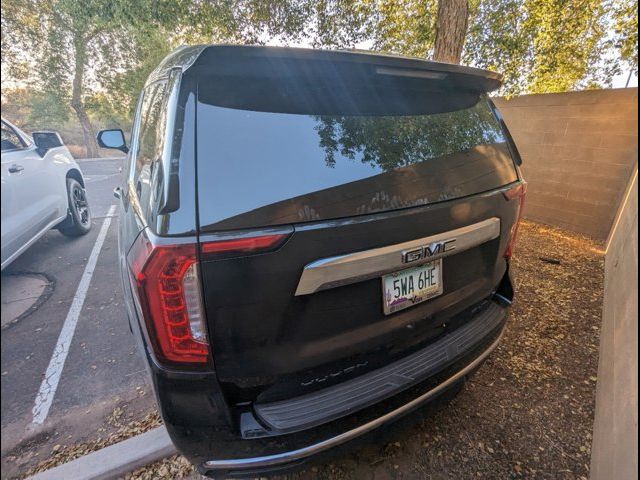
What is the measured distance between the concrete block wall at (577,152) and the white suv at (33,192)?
19.5ft

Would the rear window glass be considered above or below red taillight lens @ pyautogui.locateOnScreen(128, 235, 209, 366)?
above

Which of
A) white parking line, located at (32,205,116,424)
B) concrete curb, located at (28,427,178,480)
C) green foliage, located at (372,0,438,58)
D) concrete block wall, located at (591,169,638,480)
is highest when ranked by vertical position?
green foliage, located at (372,0,438,58)

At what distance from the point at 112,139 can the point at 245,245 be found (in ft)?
10.3

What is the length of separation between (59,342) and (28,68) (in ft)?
7.83

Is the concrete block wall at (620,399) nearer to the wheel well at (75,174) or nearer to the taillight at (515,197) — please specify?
the taillight at (515,197)

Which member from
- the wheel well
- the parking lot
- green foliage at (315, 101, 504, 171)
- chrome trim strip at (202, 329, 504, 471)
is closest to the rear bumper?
chrome trim strip at (202, 329, 504, 471)

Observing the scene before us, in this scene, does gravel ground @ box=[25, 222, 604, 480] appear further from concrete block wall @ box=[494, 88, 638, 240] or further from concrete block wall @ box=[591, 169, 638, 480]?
concrete block wall @ box=[494, 88, 638, 240]

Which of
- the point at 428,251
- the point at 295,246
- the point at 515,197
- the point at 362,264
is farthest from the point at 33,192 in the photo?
the point at 515,197

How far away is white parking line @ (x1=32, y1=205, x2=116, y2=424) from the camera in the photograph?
2166 mm

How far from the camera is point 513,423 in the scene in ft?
6.84

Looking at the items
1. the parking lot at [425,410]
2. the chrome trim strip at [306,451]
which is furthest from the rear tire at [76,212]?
the chrome trim strip at [306,451]

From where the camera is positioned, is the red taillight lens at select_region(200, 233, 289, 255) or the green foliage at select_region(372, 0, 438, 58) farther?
the green foliage at select_region(372, 0, 438, 58)

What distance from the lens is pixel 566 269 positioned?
4156 mm

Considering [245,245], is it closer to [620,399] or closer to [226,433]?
[226,433]
